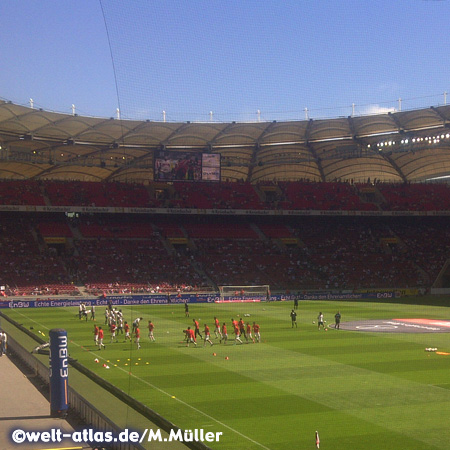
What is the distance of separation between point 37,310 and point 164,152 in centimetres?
2149

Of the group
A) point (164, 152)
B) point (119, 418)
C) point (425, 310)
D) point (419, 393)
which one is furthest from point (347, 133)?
point (119, 418)

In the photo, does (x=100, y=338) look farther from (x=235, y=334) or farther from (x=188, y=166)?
(x=188, y=166)

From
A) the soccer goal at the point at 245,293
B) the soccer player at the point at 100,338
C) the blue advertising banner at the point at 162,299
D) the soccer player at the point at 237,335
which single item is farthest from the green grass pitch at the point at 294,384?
the soccer goal at the point at 245,293

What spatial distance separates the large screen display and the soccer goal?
1169 cm

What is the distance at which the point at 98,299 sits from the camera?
54562 millimetres

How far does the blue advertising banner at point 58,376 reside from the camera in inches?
664

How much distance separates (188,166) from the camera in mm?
65062

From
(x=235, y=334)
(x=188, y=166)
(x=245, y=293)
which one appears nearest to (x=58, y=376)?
(x=235, y=334)

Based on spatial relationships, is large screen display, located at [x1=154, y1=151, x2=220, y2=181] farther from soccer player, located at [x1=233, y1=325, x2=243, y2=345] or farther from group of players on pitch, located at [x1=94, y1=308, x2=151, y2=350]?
soccer player, located at [x1=233, y1=325, x2=243, y2=345]

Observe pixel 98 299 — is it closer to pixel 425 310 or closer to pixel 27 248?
pixel 27 248

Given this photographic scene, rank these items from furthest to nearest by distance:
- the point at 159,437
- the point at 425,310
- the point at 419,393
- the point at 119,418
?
the point at 425,310 < the point at 419,393 < the point at 119,418 < the point at 159,437

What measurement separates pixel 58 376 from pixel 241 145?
181 ft

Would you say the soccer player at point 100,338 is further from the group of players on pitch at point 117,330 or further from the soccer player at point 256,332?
the soccer player at point 256,332

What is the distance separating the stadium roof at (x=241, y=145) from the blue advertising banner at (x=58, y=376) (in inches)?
1706
